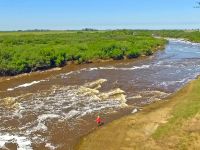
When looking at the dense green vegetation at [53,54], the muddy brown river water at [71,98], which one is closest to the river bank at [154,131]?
the muddy brown river water at [71,98]

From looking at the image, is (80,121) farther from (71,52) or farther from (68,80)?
(71,52)

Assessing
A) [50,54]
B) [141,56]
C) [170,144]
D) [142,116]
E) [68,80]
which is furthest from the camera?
[141,56]

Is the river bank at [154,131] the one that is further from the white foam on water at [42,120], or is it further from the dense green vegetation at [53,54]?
the dense green vegetation at [53,54]

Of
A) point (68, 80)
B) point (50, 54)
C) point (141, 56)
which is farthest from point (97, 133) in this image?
point (141, 56)

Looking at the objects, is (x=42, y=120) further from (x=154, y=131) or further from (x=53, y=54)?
(x=53, y=54)

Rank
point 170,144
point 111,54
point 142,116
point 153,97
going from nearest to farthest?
point 170,144
point 142,116
point 153,97
point 111,54

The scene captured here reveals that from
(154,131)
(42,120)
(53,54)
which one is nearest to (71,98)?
(42,120)
